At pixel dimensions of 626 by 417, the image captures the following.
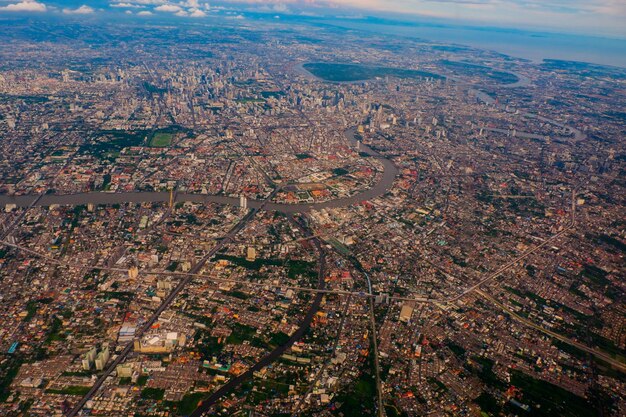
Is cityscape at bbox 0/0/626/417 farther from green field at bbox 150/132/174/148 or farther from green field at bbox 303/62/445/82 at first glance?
green field at bbox 303/62/445/82

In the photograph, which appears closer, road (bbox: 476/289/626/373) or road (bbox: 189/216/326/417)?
road (bbox: 189/216/326/417)

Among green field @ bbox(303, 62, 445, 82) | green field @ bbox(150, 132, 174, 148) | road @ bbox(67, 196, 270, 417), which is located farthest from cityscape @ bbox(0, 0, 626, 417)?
green field @ bbox(303, 62, 445, 82)

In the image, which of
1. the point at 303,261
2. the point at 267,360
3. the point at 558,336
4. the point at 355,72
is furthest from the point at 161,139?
the point at 355,72

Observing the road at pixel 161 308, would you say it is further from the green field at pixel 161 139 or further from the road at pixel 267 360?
the green field at pixel 161 139

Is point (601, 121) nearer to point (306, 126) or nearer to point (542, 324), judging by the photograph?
point (306, 126)

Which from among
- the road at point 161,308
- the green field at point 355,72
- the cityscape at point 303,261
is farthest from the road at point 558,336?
the green field at point 355,72
